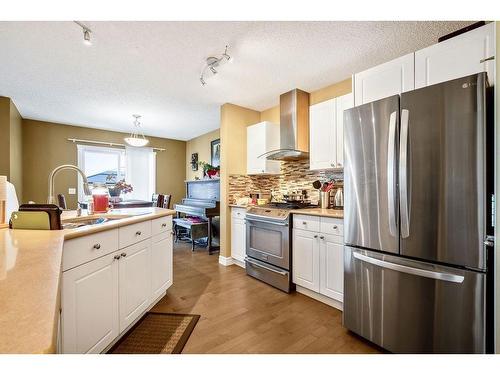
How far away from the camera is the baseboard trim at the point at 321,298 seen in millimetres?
2168

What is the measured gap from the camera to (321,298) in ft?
7.57

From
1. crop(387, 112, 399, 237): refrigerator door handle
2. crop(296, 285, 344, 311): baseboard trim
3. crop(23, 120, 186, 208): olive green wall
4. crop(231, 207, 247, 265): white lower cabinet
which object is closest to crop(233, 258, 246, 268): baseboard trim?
crop(231, 207, 247, 265): white lower cabinet

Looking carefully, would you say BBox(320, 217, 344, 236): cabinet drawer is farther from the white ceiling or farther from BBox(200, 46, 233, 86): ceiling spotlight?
BBox(200, 46, 233, 86): ceiling spotlight

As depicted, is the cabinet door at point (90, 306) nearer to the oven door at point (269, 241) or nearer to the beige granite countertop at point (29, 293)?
the beige granite countertop at point (29, 293)

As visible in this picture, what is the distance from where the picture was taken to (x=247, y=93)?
313cm

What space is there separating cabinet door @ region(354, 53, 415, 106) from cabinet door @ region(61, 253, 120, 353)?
225cm

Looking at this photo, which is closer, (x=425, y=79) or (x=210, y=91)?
(x=425, y=79)

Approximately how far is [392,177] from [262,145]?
2056 millimetres

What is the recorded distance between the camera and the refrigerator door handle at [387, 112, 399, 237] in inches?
58.6

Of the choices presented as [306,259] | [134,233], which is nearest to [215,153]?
[306,259]

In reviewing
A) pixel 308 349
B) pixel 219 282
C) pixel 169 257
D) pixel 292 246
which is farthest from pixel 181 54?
pixel 308 349

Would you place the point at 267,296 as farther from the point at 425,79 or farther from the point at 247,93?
the point at 247,93

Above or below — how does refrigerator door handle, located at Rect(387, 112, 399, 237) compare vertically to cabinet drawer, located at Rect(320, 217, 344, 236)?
above
